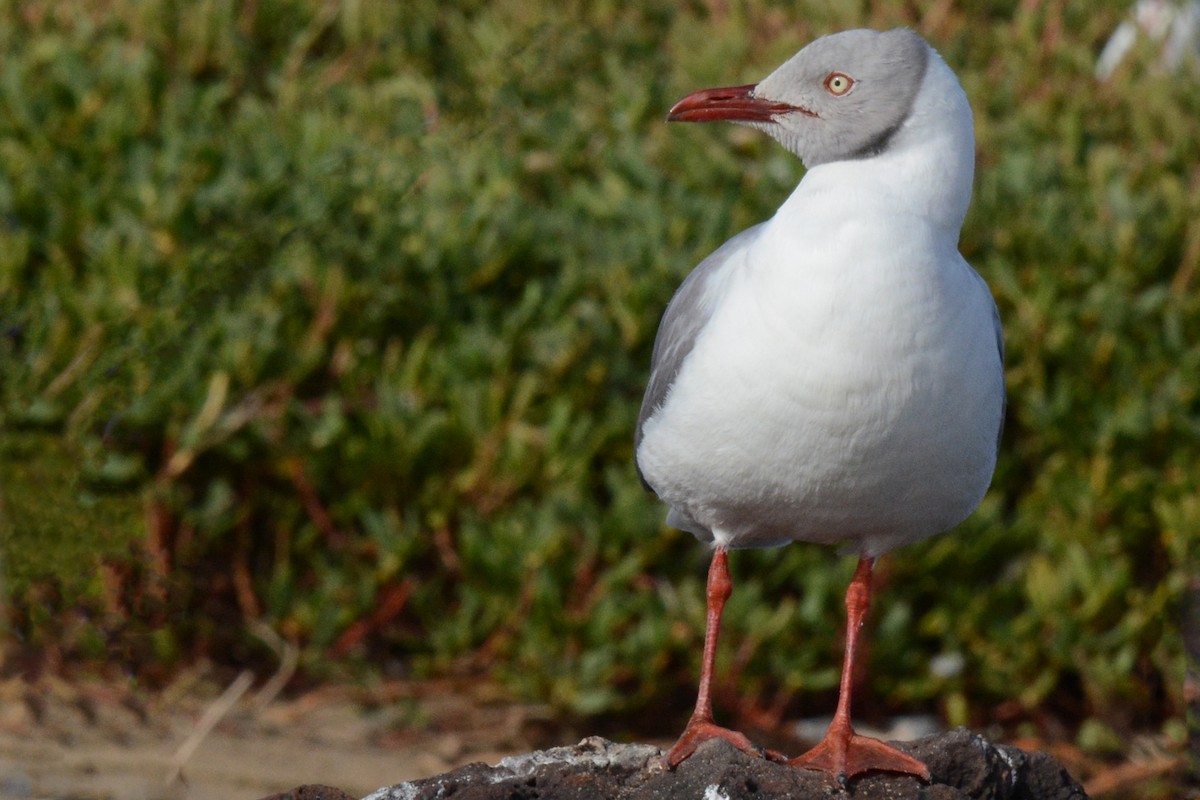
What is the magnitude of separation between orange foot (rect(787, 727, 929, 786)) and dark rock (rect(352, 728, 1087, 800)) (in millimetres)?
25

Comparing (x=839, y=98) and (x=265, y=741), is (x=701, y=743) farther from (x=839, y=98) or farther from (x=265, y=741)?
(x=265, y=741)

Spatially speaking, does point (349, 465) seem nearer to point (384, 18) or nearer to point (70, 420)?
point (70, 420)

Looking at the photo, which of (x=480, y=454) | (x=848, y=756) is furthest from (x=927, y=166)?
(x=480, y=454)

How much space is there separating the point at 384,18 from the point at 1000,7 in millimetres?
3402

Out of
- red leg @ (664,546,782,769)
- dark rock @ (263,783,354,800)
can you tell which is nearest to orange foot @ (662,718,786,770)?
red leg @ (664,546,782,769)

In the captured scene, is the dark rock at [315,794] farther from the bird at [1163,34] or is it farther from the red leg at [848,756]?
the bird at [1163,34]

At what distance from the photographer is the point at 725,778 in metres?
3.20

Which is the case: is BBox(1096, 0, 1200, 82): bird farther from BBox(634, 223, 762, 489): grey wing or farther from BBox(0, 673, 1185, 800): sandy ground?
BBox(634, 223, 762, 489): grey wing

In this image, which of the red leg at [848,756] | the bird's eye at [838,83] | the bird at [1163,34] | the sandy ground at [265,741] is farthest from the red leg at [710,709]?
the bird at [1163,34]

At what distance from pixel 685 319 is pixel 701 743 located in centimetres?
96

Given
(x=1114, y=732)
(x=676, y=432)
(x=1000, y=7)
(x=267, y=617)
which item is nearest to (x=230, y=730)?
(x=267, y=617)

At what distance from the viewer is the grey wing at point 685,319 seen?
3656 millimetres

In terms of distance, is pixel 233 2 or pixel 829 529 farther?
pixel 233 2

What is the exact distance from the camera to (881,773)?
3.46m
